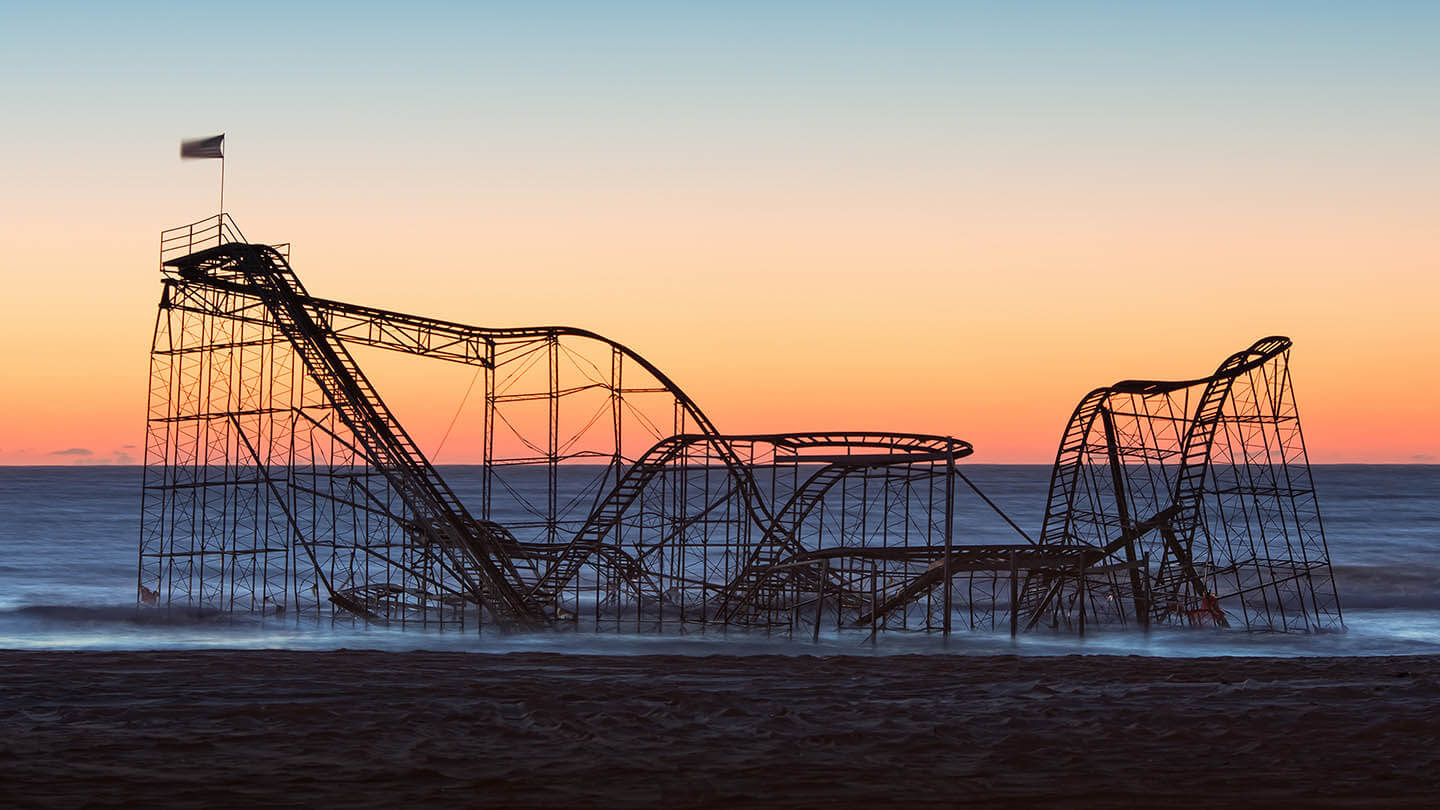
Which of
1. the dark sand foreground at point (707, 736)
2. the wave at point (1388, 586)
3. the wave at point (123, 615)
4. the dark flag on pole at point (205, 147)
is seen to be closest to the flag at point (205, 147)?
the dark flag on pole at point (205, 147)

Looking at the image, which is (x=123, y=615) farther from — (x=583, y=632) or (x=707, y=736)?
(x=707, y=736)

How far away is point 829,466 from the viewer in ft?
107

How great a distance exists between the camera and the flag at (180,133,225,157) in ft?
113

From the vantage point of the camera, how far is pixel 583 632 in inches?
1205

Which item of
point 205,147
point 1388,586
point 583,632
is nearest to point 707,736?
point 583,632

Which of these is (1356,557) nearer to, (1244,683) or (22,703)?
(1244,683)

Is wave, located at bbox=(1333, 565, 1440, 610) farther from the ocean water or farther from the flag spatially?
the flag

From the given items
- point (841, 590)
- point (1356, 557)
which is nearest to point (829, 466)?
point (841, 590)

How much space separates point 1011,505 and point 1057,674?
97.9 m

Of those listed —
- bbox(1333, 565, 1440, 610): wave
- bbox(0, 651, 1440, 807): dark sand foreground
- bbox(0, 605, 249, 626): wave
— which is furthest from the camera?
bbox(1333, 565, 1440, 610): wave

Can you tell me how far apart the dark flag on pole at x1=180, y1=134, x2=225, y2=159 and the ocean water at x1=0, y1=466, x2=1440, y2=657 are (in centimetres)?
1134

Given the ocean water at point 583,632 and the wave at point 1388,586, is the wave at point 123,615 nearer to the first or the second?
the ocean water at point 583,632

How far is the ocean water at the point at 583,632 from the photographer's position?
2742 cm

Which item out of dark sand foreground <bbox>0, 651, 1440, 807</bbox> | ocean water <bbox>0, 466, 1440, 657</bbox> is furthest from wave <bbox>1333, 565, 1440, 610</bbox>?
dark sand foreground <bbox>0, 651, 1440, 807</bbox>
